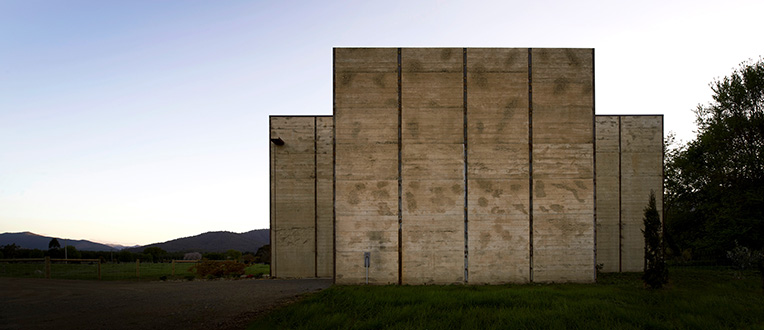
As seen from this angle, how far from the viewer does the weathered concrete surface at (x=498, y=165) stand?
20.1 metres

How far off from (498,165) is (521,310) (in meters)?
8.37

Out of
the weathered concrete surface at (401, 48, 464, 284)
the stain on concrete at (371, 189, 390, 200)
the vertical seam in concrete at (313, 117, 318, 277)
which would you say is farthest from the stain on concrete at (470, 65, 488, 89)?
the vertical seam in concrete at (313, 117, 318, 277)

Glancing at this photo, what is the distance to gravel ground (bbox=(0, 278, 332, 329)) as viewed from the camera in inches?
480

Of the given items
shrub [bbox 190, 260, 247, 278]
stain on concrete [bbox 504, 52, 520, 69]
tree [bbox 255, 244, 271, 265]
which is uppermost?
stain on concrete [bbox 504, 52, 520, 69]

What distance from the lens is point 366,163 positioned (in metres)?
20.3

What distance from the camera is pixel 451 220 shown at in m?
20.1

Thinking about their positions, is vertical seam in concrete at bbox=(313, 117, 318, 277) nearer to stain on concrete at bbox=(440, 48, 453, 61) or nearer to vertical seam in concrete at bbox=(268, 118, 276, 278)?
vertical seam in concrete at bbox=(268, 118, 276, 278)

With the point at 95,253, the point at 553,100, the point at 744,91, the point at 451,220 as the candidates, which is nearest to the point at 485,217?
the point at 451,220

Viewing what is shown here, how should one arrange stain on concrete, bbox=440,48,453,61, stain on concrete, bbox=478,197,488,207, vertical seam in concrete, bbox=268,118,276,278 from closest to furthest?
stain on concrete, bbox=478,197,488,207 → stain on concrete, bbox=440,48,453,61 → vertical seam in concrete, bbox=268,118,276,278

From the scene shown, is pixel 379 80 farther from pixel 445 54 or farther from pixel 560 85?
pixel 560 85

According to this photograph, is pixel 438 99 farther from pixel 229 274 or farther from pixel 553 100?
pixel 229 274

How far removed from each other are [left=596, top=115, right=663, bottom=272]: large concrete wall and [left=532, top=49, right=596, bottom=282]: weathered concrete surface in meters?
7.81

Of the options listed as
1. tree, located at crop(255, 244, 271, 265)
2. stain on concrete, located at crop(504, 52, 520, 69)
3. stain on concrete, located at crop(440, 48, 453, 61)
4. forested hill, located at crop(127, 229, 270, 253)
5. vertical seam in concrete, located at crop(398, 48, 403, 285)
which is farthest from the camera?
forested hill, located at crop(127, 229, 270, 253)

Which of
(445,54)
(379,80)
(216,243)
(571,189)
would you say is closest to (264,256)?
(379,80)
